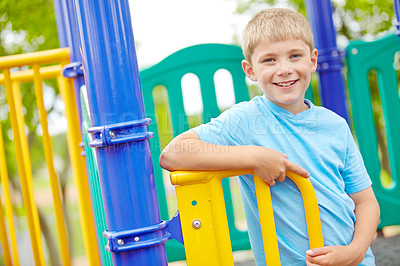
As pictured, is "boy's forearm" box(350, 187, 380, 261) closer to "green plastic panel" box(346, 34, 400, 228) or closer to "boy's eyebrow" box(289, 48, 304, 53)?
"boy's eyebrow" box(289, 48, 304, 53)

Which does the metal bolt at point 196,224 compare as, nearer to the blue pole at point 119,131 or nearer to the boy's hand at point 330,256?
the blue pole at point 119,131

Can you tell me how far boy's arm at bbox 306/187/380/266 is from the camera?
1.60m

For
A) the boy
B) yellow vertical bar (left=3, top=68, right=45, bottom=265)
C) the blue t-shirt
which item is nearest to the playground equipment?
the boy

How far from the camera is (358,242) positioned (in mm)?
1683

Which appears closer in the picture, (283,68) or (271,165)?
(271,165)

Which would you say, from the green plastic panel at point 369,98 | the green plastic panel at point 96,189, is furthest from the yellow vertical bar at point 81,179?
the green plastic panel at point 369,98

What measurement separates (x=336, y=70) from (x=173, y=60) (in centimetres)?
110

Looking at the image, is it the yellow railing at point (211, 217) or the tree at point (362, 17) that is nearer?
the yellow railing at point (211, 217)

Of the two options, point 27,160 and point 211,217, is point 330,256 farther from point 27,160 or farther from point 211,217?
point 27,160

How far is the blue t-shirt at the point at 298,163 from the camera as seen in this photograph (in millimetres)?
1659

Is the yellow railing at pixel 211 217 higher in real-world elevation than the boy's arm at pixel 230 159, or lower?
lower

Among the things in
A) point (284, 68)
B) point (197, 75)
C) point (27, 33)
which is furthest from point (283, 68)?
point (27, 33)

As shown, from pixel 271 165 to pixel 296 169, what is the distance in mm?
96

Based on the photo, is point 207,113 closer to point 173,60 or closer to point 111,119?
point 173,60
